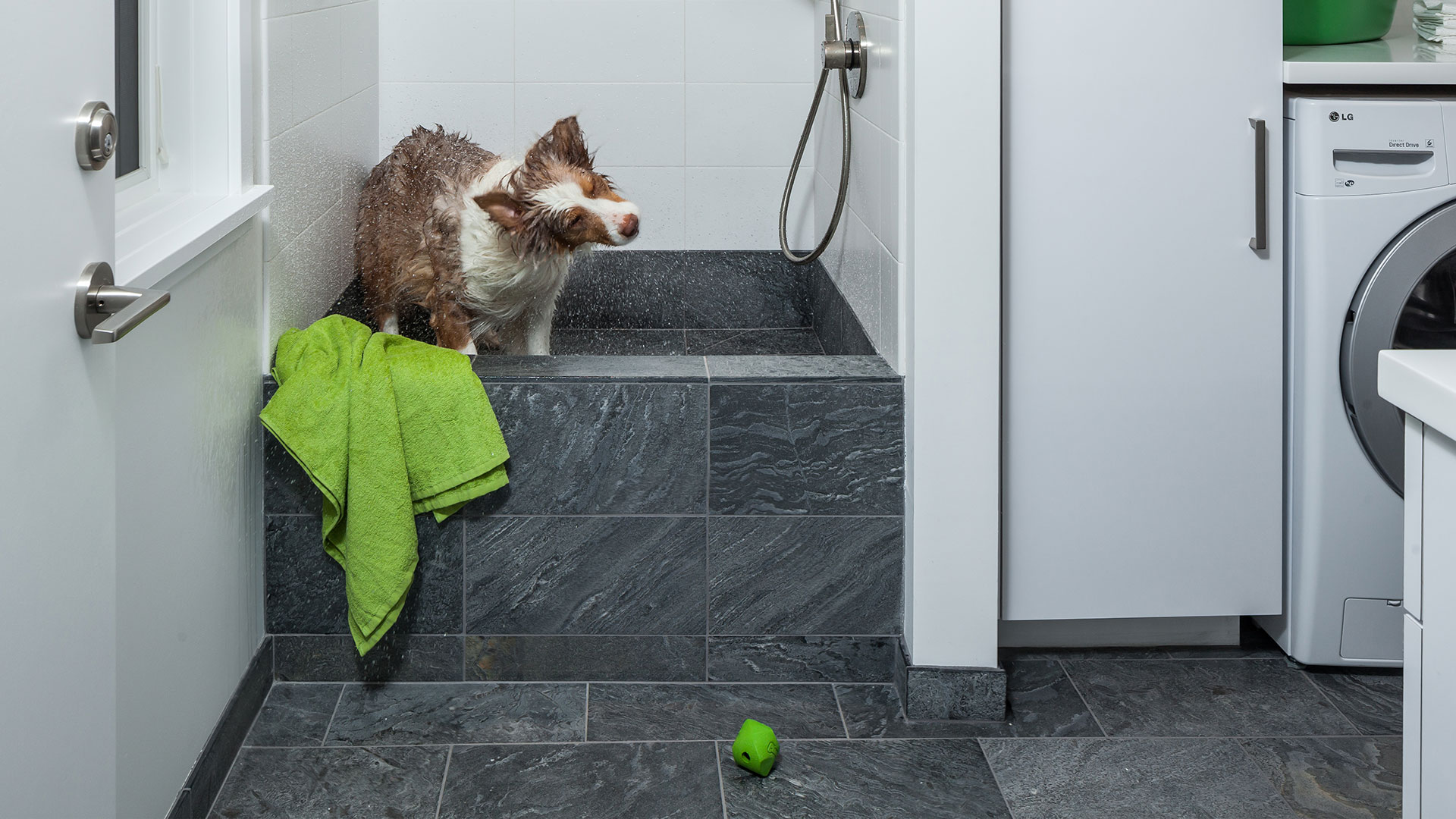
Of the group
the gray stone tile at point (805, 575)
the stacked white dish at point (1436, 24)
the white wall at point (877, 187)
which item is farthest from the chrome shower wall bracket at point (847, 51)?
the stacked white dish at point (1436, 24)

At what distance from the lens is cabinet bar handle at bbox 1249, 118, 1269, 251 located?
6.67 feet

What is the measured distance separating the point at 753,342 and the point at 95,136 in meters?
2.10

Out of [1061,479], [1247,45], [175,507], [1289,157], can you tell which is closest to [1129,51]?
[1247,45]

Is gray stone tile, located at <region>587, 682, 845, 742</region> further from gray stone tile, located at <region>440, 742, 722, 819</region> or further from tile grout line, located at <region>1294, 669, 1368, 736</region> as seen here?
tile grout line, located at <region>1294, 669, 1368, 736</region>

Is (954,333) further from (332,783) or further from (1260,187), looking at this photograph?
(332,783)

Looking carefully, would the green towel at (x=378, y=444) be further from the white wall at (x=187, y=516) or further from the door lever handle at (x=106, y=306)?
the door lever handle at (x=106, y=306)

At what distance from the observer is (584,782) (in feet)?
6.13

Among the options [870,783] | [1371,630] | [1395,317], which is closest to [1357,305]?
[1395,317]

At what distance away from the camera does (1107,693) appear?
7.03 ft

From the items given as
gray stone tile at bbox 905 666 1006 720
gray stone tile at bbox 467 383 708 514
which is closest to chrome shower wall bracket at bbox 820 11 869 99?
gray stone tile at bbox 467 383 708 514

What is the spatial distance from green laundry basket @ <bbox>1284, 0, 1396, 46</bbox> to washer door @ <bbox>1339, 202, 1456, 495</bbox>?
1.51 ft

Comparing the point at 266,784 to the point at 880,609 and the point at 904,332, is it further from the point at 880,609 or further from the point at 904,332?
the point at 904,332

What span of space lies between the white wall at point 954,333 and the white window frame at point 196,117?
1.01 m

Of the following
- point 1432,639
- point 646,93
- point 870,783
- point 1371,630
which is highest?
point 646,93
